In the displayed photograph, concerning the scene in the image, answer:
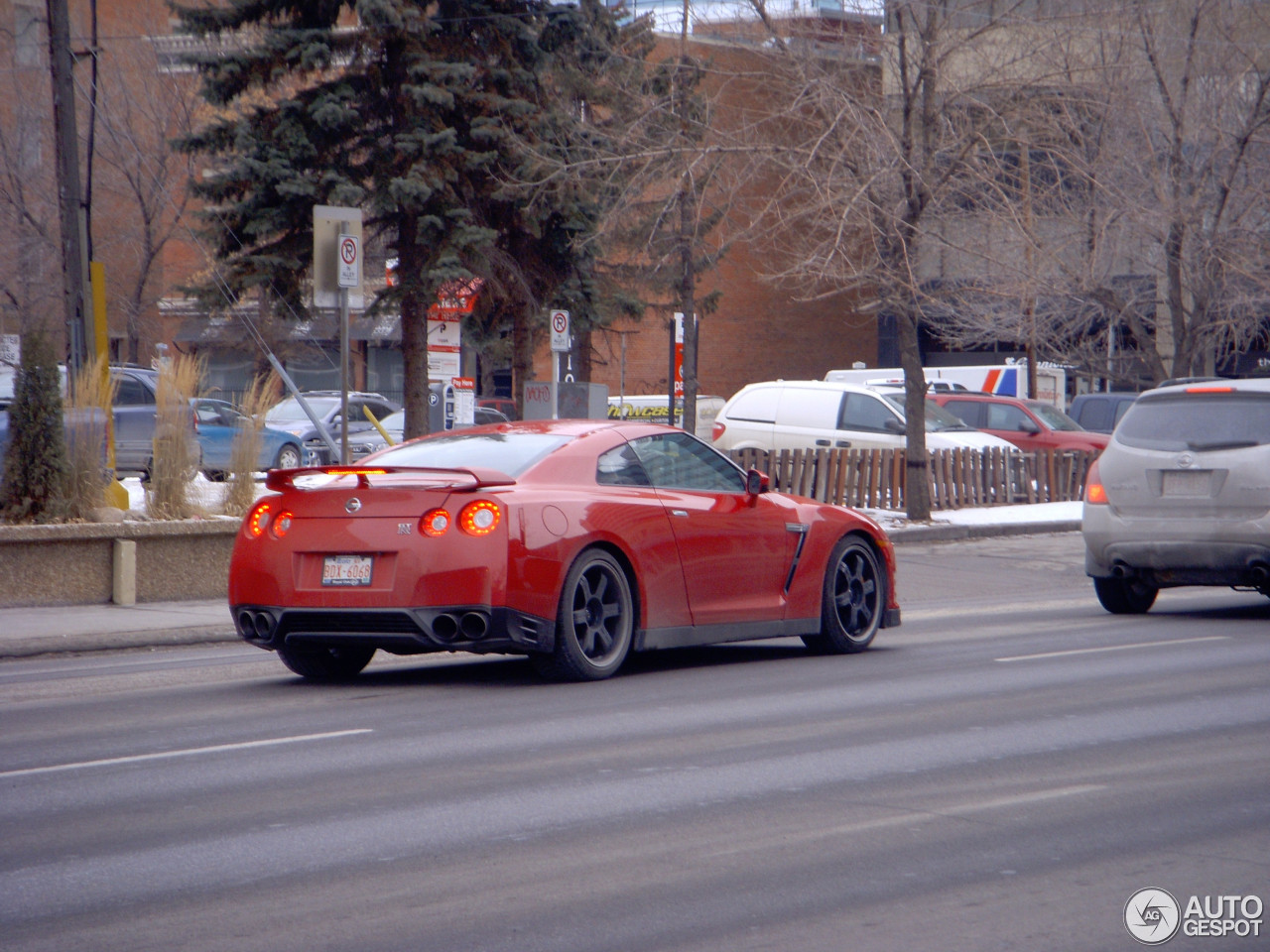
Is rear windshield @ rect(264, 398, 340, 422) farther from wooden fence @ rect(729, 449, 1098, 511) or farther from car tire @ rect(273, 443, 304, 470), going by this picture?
wooden fence @ rect(729, 449, 1098, 511)

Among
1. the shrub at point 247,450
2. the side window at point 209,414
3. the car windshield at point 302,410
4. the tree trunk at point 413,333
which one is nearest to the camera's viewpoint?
the shrub at point 247,450

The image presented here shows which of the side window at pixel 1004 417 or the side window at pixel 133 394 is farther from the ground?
the side window at pixel 133 394

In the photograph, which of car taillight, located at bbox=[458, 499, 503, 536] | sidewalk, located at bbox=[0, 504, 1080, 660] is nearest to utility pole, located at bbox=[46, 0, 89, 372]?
sidewalk, located at bbox=[0, 504, 1080, 660]

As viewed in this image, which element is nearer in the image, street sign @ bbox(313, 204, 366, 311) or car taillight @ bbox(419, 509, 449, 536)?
car taillight @ bbox(419, 509, 449, 536)

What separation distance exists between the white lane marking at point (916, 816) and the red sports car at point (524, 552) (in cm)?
304

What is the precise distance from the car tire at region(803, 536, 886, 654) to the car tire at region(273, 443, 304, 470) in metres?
Answer: 16.8

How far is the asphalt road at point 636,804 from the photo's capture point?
4.51m

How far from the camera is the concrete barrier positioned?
12.8m

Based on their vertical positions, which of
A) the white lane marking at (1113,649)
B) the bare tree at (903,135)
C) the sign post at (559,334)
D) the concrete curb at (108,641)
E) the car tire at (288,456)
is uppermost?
the bare tree at (903,135)

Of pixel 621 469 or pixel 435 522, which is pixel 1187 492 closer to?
pixel 621 469

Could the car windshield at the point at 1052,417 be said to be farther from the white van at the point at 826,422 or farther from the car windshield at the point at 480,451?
the car windshield at the point at 480,451

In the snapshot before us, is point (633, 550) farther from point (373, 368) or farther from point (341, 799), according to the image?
point (373, 368)

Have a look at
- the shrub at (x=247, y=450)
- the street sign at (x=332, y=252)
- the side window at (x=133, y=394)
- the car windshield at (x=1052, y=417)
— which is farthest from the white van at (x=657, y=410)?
the street sign at (x=332, y=252)

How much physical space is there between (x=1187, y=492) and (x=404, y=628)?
674 cm
